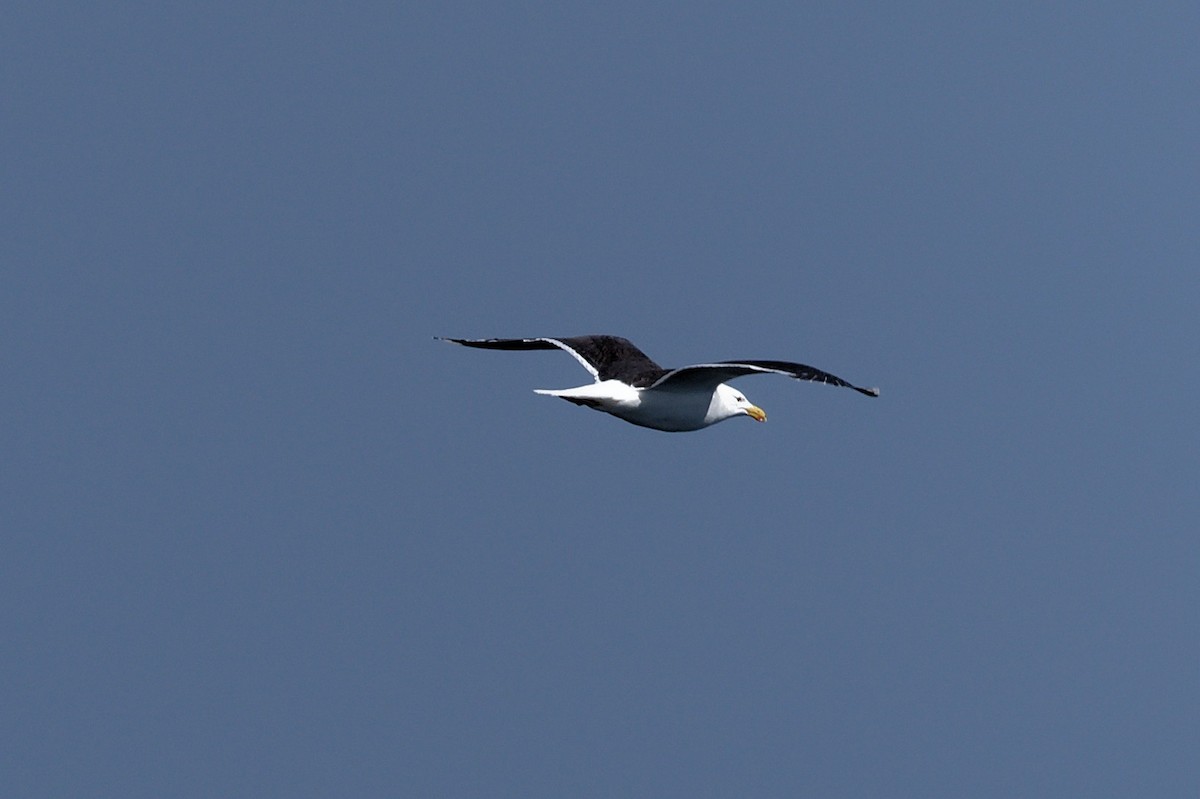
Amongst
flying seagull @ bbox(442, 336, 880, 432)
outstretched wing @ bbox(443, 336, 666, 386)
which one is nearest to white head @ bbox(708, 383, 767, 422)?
flying seagull @ bbox(442, 336, 880, 432)

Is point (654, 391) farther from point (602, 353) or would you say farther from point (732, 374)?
point (602, 353)

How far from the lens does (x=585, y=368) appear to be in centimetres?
2314

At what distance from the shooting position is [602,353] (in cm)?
2339

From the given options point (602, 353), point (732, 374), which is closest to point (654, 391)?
point (732, 374)

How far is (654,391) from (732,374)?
1.39 m

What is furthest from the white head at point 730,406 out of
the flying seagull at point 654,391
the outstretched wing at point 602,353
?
the outstretched wing at point 602,353

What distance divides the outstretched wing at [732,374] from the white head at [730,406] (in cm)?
51

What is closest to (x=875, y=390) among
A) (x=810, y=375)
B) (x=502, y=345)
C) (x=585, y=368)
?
(x=810, y=375)

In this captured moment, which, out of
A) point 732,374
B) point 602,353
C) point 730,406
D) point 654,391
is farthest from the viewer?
point 602,353

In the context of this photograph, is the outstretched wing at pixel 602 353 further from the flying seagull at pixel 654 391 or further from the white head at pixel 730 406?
the white head at pixel 730 406

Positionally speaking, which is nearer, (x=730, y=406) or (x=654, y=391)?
A: (x=654, y=391)

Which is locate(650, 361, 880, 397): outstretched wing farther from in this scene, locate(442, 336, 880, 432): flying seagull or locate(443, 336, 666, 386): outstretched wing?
locate(443, 336, 666, 386): outstretched wing

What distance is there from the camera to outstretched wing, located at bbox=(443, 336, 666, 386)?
2211cm

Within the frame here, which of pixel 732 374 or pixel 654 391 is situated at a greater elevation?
pixel 732 374
